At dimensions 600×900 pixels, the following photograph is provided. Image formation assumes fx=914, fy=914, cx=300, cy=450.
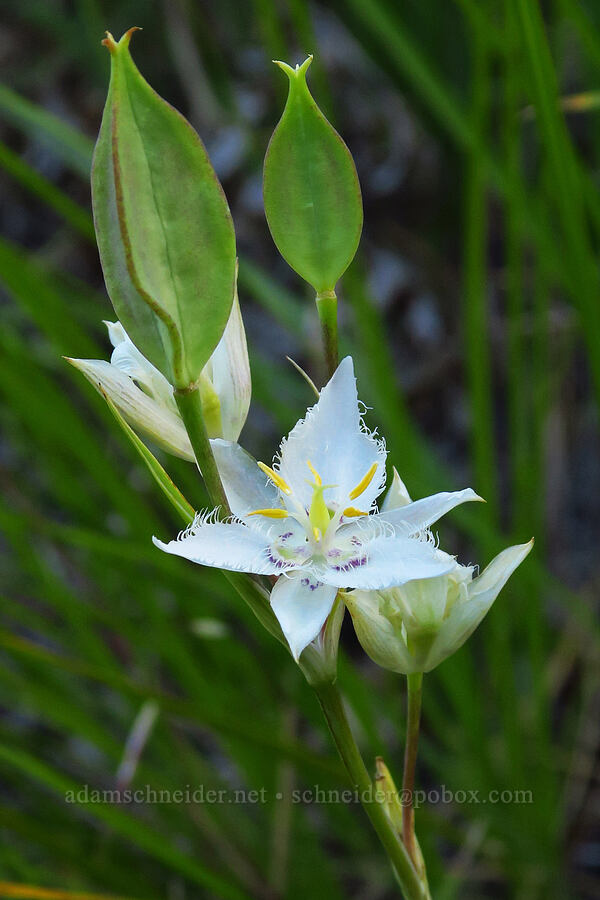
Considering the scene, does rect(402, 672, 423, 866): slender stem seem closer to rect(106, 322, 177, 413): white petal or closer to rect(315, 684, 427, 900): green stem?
rect(315, 684, 427, 900): green stem

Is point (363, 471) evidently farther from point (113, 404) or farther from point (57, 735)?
point (57, 735)

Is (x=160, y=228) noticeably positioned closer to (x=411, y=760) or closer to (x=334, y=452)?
(x=334, y=452)

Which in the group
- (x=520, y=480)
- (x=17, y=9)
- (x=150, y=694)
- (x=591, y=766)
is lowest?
(x=150, y=694)

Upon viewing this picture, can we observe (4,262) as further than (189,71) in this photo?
No

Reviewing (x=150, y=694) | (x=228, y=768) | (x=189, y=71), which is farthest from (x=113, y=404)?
(x=189, y=71)

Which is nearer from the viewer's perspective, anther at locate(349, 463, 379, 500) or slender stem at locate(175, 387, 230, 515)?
slender stem at locate(175, 387, 230, 515)

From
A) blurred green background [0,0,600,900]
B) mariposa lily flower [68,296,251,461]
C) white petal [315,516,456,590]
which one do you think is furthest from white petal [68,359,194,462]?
blurred green background [0,0,600,900]

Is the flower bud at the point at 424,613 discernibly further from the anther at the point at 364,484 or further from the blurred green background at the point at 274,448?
the blurred green background at the point at 274,448

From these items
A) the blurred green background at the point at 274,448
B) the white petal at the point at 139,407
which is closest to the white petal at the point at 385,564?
the white petal at the point at 139,407

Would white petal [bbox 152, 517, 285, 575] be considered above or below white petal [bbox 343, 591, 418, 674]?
above
